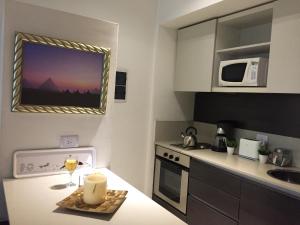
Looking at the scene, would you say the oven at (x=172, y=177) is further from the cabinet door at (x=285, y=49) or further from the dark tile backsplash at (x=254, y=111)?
the cabinet door at (x=285, y=49)

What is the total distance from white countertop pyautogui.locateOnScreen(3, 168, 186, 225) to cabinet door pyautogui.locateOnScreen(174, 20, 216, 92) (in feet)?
5.10

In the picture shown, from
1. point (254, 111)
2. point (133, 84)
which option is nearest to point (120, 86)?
point (133, 84)

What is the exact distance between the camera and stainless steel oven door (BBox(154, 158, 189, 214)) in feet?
8.60

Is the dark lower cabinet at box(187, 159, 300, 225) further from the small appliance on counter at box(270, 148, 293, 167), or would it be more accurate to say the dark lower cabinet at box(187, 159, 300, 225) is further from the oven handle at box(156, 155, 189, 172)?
the small appliance on counter at box(270, 148, 293, 167)

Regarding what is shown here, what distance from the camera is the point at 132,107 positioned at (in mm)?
2982

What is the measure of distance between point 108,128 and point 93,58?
525mm

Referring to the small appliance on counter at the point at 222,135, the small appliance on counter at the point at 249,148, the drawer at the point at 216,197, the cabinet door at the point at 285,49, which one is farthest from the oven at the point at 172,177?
the cabinet door at the point at 285,49

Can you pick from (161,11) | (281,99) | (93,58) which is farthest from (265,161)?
(161,11)

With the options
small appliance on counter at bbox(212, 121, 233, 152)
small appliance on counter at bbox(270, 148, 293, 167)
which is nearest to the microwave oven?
small appliance on counter at bbox(212, 121, 233, 152)

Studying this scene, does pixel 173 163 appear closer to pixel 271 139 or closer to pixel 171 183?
pixel 171 183

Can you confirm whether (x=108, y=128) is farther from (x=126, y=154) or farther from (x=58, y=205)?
(x=126, y=154)

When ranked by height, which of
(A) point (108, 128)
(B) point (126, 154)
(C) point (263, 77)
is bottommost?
(B) point (126, 154)

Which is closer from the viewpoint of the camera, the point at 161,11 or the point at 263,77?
the point at 263,77

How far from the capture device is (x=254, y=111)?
2.69 meters
